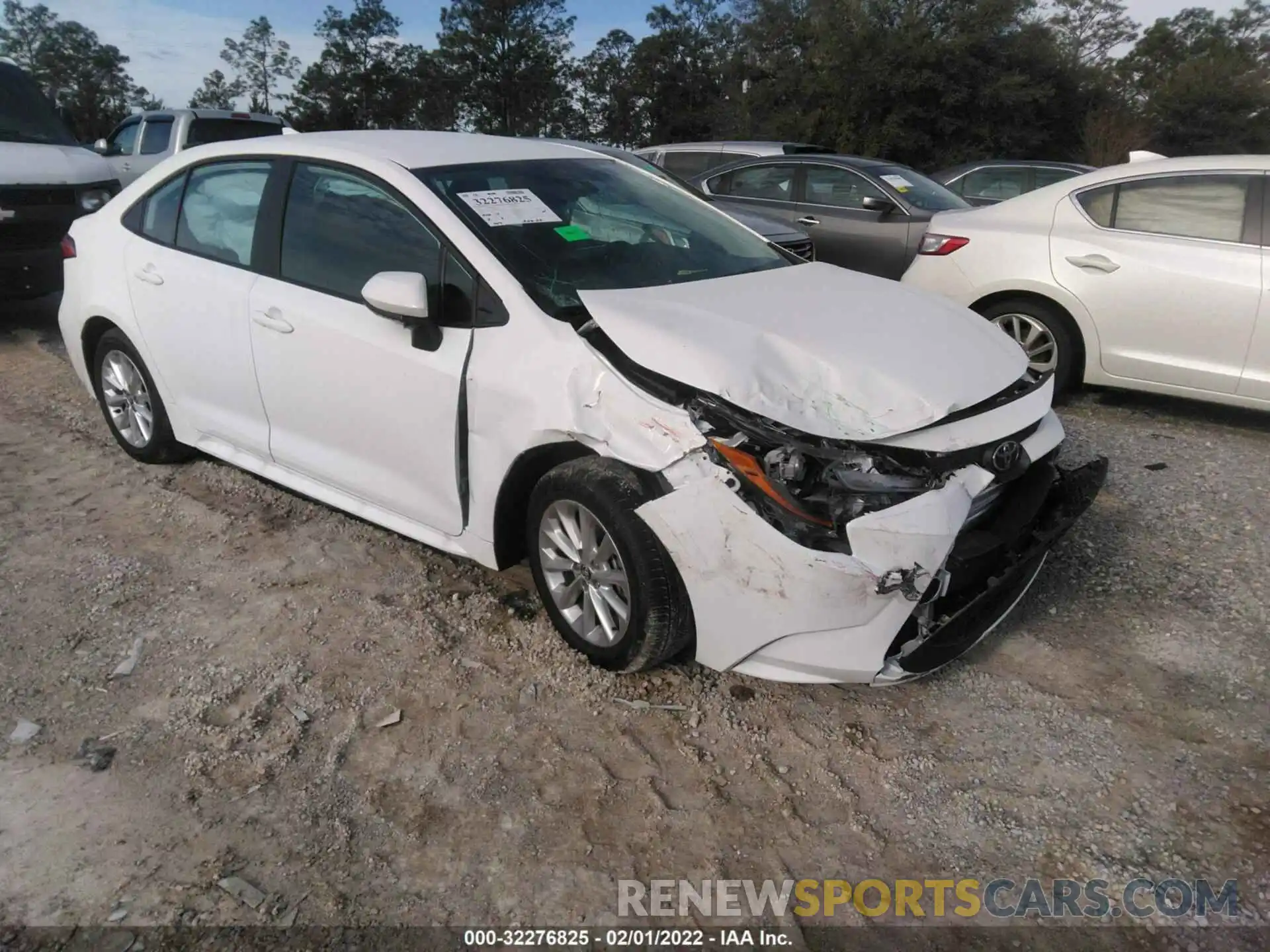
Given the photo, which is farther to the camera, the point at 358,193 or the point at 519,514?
the point at 358,193

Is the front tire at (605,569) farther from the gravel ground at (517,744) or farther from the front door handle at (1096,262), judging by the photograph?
the front door handle at (1096,262)

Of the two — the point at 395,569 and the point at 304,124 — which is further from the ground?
the point at 304,124

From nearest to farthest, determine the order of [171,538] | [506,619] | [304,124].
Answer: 1. [506,619]
2. [171,538]
3. [304,124]

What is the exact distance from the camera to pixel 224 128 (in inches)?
451

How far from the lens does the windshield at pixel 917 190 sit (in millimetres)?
8133

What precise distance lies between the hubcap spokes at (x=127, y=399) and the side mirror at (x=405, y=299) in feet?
6.86

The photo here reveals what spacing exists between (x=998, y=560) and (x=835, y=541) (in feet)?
2.28

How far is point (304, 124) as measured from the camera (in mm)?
42438

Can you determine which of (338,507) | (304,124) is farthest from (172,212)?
(304,124)

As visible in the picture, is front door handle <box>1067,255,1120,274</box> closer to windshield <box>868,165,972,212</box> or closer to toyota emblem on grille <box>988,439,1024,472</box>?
windshield <box>868,165,972,212</box>

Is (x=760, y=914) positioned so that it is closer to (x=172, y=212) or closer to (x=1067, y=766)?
(x=1067, y=766)

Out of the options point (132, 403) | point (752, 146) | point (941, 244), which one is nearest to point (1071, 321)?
point (941, 244)

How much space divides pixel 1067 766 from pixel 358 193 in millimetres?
3103

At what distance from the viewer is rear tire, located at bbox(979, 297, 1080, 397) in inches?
221
